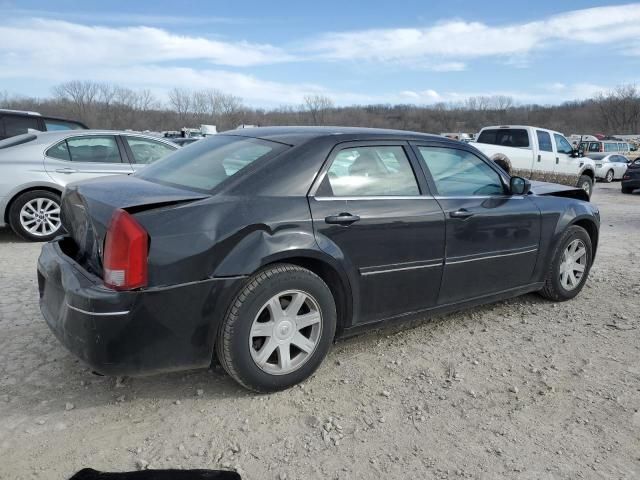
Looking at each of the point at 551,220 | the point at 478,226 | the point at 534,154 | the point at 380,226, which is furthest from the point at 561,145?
the point at 380,226

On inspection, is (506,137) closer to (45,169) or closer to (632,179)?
(632,179)

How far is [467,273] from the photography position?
377 cm

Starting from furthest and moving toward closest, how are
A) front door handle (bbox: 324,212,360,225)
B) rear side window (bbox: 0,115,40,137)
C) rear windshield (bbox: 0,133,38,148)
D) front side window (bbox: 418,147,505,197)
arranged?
rear side window (bbox: 0,115,40,137)
rear windshield (bbox: 0,133,38,148)
front side window (bbox: 418,147,505,197)
front door handle (bbox: 324,212,360,225)

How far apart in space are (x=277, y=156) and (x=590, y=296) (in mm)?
3631

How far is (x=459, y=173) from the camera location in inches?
155

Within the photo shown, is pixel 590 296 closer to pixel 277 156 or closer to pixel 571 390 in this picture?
pixel 571 390

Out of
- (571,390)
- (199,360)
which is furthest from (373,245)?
(571,390)

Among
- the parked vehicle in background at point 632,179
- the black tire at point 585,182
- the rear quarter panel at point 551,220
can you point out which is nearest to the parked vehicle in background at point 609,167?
the parked vehicle in background at point 632,179

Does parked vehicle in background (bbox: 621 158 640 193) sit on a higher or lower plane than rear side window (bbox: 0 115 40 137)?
lower

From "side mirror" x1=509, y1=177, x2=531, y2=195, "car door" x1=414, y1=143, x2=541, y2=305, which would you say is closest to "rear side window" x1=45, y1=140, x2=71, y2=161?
"car door" x1=414, y1=143, x2=541, y2=305

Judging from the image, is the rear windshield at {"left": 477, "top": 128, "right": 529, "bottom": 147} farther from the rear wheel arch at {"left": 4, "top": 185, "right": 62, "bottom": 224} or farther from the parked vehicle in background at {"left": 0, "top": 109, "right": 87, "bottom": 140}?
the rear wheel arch at {"left": 4, "top": 185, "right": 62, "bottom": 224}

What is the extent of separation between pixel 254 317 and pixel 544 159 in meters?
12.6

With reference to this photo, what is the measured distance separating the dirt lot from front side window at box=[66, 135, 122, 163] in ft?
12.1

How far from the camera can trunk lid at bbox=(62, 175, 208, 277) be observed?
270cm
